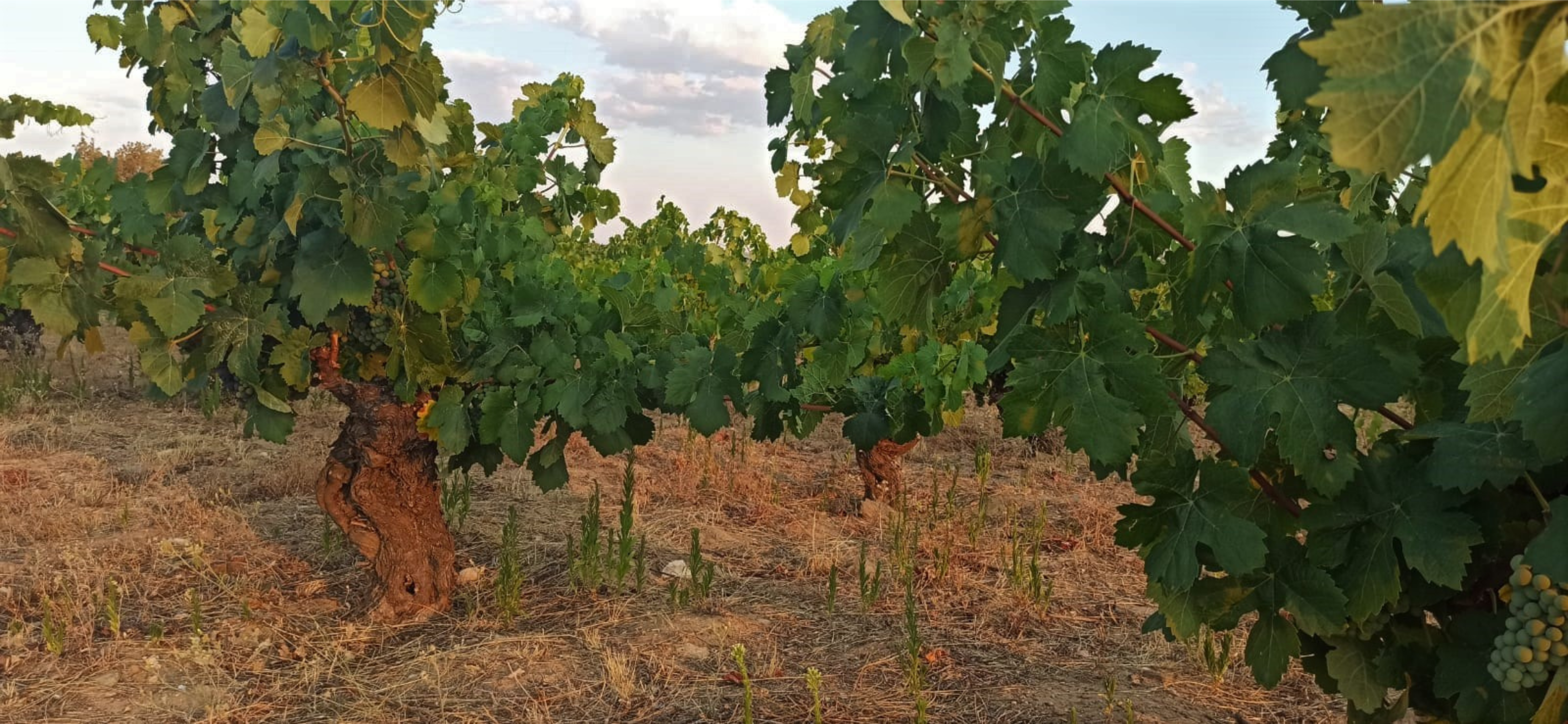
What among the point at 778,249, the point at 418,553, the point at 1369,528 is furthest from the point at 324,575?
the point at 778,249

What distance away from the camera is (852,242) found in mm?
2084

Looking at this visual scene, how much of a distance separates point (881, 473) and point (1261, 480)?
409 cm

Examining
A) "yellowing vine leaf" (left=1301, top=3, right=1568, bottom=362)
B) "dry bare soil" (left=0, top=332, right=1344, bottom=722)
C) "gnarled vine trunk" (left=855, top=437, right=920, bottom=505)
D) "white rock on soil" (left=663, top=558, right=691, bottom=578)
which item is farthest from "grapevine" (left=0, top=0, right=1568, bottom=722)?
"gnarled vine trunk" (left=855, top=437, right=920, bottom=505)

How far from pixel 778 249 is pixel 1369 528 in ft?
24.9

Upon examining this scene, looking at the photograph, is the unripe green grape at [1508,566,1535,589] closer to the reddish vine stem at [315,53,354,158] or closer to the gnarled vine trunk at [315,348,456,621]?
the reddish vine stem at [315,53,354,158]

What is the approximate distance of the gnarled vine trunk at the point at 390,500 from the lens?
4.14 metres

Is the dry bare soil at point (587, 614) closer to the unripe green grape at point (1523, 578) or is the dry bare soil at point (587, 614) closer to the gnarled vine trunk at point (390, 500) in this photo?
the gnarled vine trunk at point (390, 500)

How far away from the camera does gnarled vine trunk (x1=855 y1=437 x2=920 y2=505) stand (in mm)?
6016

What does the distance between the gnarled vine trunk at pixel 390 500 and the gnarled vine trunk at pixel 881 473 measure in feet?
7.95

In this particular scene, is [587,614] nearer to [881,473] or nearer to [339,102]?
[339,102]

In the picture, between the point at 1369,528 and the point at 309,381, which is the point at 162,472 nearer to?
the point at 309,381

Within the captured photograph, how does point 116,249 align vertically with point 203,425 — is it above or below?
above

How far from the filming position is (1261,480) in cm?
200

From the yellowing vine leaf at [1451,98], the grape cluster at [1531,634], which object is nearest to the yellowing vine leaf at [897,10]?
the yellowing vine leaf at [1451,98]
